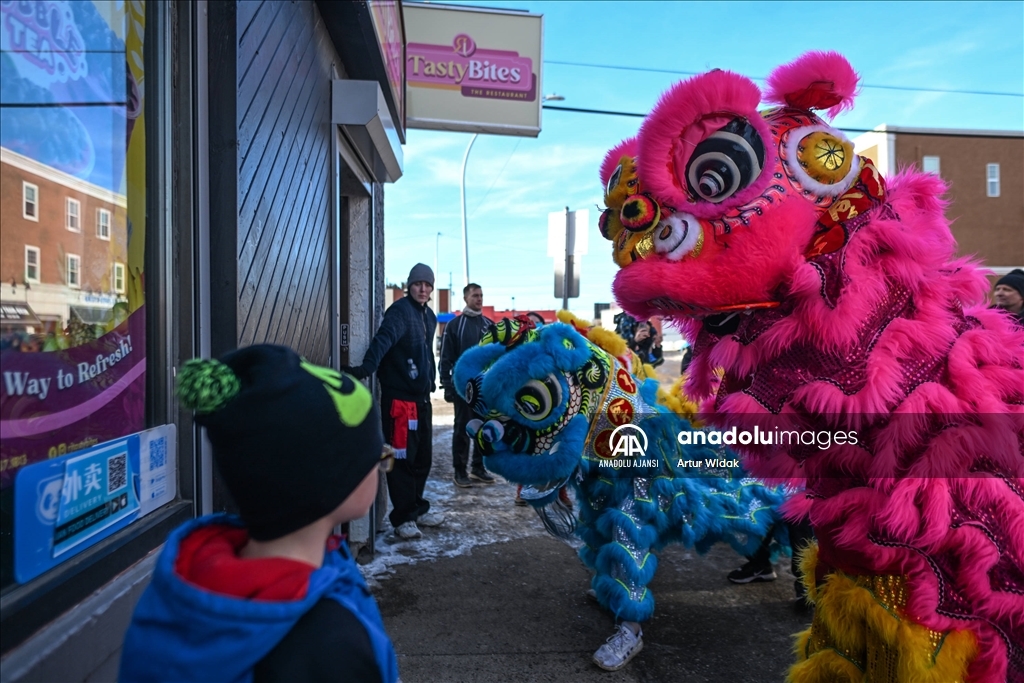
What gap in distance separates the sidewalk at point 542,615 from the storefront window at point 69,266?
173 centimetres

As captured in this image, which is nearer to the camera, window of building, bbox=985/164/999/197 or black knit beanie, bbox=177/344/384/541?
black knit beanie, bbox=177/344/384/541

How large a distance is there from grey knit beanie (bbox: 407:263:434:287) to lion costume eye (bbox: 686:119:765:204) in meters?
3.11

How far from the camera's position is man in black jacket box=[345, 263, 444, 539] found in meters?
4.34

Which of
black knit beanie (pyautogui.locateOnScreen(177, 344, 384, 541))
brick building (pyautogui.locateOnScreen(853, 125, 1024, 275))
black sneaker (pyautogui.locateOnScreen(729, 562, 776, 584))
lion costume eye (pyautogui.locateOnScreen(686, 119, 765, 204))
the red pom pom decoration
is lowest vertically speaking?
black sneaker (pyautogui.locateOnScreen(729, 562, 776, 584))

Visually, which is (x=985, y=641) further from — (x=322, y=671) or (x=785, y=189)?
(x=322, y=671)

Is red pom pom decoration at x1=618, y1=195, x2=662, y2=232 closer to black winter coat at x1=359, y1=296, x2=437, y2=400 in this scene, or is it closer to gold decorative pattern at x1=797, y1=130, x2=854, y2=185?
gold decorative pattern at x1=797, y1=130, x2=854, y2=185

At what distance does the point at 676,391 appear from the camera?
135 inches

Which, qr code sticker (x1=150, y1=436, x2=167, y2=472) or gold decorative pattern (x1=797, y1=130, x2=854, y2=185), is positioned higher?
gold decorative pattern (x1=797, y1=130, x2=854, y2=185)

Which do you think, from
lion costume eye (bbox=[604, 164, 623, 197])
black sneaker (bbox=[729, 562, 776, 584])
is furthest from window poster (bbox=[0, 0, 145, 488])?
black sneaker (bbox=[729, 562, 776, 584])

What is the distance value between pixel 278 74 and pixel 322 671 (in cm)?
242

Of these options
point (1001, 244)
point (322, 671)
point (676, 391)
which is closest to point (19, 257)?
point (322, 671)

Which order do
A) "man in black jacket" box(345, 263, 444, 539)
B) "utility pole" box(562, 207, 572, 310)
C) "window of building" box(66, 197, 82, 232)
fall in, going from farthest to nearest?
"utility pole" box(562, 207, 572, 310) < "man in black jacket" box(345, 263, 444, 539) < "window of building" box(66, 197, 82, 232)

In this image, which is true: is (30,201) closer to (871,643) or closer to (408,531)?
(871,643)

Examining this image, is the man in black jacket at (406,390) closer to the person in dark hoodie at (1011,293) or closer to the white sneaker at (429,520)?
the white sneaker at (429,520)
